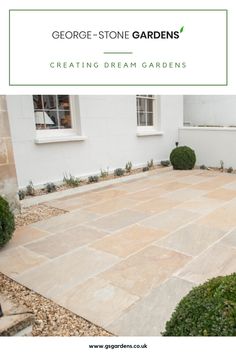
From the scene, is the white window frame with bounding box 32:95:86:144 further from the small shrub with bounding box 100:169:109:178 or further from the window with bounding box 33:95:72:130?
the small shrub with bounding box 100:169:109:178

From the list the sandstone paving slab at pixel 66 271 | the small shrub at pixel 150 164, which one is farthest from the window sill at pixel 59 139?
the sandstone paving slab at pixel 66 271

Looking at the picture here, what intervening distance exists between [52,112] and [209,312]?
17.2 feet

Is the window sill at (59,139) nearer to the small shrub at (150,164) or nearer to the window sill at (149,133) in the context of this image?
the window sill at (149,133)

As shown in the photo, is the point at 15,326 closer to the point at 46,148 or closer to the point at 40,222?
the point at 40,222

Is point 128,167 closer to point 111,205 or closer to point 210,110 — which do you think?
point 111,205

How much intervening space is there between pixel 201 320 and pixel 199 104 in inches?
380

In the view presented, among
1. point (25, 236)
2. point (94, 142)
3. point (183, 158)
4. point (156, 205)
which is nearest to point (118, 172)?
point (94, 142)

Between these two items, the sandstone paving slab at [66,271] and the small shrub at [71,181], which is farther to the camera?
the small shrub at [71,181]

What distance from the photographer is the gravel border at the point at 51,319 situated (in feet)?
6.43

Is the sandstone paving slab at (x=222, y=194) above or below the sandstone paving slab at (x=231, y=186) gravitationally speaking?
above

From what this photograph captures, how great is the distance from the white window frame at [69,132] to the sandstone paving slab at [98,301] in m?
3.51

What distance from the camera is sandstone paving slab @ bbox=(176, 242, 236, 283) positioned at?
2592 mm

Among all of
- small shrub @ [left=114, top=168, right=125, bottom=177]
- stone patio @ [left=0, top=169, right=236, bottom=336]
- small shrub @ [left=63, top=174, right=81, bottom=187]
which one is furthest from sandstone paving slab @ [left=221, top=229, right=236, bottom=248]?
small shrub @ [left=114, top=168, right=125, bottom=177]
